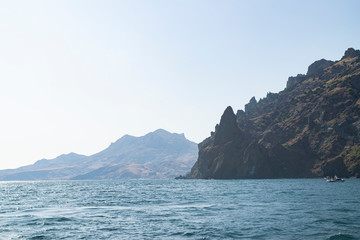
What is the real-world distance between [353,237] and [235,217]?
59.6 ft

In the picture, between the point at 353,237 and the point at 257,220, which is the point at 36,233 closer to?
the point at 257,220

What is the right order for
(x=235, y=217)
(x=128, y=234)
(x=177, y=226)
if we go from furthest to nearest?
1. (x=235, y=217)
2. (x=177, y=226)
3. (x=128, y=234)

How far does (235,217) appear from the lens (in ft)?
158

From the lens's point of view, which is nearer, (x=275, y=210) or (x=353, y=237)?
(x=353, y=237)

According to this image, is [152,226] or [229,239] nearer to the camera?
[229,239]

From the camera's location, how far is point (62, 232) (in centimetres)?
3938

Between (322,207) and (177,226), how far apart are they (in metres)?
29.2

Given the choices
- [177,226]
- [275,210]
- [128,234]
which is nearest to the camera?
[128,234]

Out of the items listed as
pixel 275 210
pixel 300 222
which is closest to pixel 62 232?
pixel 300 222

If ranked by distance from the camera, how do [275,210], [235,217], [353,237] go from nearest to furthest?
[353,237] < [235,217] < [275,210]

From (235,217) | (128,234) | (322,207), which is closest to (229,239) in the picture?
(128,234)

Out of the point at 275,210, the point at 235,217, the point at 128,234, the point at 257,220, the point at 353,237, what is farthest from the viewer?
the point at 275,210

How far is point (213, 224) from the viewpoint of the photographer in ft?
140

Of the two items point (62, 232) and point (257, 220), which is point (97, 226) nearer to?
point (62, 232)
